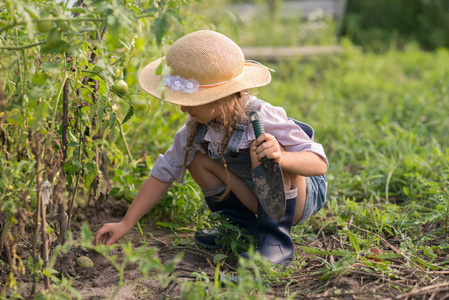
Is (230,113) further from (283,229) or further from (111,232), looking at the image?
(111,232)

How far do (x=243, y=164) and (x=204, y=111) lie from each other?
0.91 ft

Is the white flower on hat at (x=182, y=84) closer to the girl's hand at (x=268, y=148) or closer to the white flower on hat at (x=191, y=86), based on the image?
the white flower on hat at (x=191, y=86)

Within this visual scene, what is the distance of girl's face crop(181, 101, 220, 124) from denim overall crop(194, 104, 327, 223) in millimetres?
111

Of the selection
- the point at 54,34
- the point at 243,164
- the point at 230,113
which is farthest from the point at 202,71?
the point at 54,34

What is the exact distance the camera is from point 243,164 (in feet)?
6.42

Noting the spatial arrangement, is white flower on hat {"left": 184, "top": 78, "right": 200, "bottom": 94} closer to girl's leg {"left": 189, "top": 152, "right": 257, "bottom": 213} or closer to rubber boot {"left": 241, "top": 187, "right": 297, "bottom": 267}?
girl's leg {"left": 189, "top": 152, "right": 257, "bottom": 213}

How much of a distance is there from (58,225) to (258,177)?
29.4 inches

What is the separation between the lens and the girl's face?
179 cm

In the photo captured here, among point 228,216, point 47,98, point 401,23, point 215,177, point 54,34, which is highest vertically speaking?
point 54,34

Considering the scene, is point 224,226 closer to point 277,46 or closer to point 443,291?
point 443,291

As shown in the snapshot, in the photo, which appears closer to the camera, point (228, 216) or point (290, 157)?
point (290, 157)

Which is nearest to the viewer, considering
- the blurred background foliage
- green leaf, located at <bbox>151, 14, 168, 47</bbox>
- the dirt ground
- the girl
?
green leaf, located at <bbox>151, 14, 168, 47</bbox>

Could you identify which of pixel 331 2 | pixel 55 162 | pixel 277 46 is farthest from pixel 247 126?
pixel 331 2

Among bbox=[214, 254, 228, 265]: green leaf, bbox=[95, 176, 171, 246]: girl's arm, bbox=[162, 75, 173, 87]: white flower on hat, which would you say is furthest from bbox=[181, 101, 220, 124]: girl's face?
bbox=[214, 254, 228, 265]: green leaf
